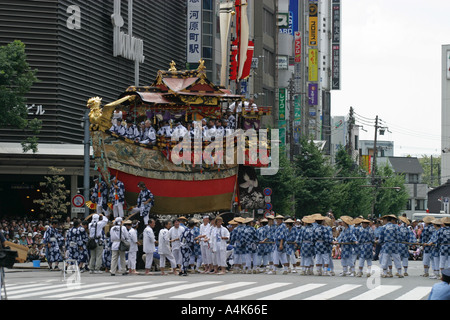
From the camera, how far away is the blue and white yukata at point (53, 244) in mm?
27062

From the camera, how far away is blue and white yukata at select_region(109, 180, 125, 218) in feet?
88.1

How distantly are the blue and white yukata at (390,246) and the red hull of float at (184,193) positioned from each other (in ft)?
22.4

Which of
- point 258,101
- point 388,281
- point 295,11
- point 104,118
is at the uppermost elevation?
point 295,11

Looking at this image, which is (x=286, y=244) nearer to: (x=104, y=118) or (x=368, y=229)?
(x=368, y=229)

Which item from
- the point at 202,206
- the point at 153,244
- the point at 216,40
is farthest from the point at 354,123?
the point at 153,244

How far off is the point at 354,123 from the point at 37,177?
38719 millimetres

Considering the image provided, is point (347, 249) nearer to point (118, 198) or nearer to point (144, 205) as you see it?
point (144, 205)

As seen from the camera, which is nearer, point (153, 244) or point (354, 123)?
point (153, 244)

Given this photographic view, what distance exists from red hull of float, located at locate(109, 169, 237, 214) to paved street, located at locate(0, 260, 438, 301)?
3.46 metres

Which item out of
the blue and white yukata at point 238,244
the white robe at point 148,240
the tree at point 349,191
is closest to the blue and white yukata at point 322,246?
the blue and white yukata at point 238,244

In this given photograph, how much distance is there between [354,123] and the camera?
74375 mm

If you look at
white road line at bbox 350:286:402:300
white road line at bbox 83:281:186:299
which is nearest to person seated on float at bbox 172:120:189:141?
white road line at bbox 83:281:186:299

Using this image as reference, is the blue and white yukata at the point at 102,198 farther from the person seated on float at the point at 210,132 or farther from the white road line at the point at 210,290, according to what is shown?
the white road line at the point at 210,290

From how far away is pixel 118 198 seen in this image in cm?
2689
